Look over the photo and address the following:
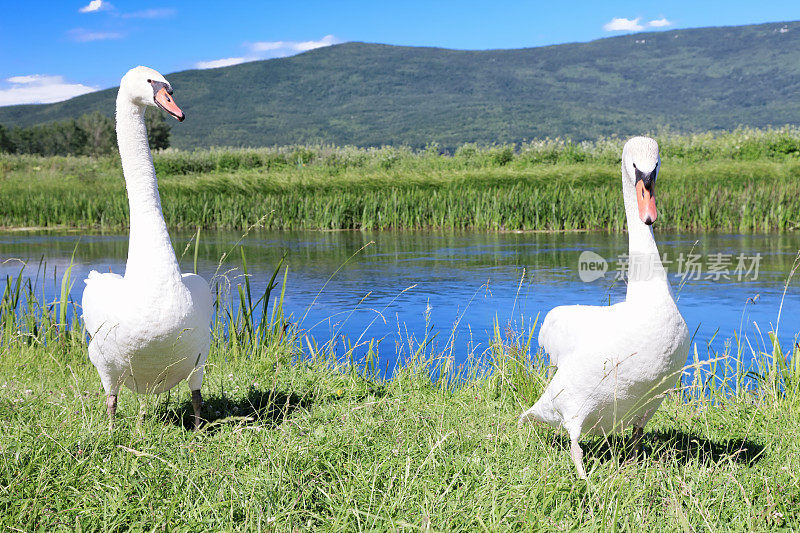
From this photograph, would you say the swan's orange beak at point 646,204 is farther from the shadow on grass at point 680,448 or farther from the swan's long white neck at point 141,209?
the swan's long white neck at point 141,209

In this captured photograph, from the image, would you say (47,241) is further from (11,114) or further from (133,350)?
(11,114)

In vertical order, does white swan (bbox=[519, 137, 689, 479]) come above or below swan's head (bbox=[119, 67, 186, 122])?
below

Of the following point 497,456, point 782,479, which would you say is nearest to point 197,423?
point 497,456

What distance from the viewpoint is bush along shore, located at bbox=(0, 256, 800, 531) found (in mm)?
2740

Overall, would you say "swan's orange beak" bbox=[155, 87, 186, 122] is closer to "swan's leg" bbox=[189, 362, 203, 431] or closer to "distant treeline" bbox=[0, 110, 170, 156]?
"swan's leg" bbox=[189, 362, 203, 431]

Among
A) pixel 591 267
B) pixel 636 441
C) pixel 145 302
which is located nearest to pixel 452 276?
pixel 591 267

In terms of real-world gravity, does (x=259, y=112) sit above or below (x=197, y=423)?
above

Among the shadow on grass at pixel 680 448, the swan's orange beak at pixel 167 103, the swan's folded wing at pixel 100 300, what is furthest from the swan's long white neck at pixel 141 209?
the shadow on grass at pixel 680 448

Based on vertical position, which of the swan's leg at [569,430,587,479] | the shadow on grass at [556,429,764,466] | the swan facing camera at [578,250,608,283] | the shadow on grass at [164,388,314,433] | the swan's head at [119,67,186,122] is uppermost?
the swan's head at [119,67,186,122]

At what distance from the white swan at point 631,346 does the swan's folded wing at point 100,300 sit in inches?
90.2

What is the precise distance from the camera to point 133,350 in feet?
12.6

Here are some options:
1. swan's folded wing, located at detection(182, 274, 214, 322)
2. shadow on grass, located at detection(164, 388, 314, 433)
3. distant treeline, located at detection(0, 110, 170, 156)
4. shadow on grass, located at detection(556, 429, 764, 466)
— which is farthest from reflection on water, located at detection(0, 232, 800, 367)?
distant treeline, located at detection(0, 110, 170, 156)

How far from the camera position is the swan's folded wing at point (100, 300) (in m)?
3.92

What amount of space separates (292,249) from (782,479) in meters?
13.6
